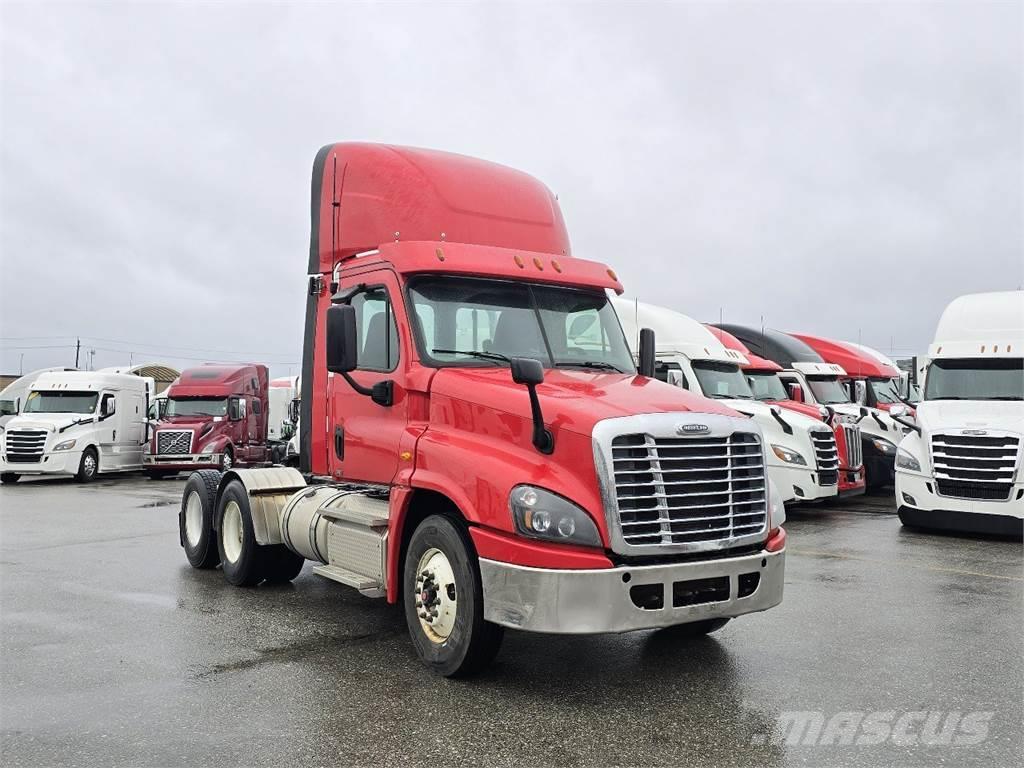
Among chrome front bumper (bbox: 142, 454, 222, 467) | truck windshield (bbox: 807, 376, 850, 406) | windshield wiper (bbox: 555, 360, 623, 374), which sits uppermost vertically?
truck windshield (bbox: 807, 376, 850, 406)

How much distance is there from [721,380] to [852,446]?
2.87 m

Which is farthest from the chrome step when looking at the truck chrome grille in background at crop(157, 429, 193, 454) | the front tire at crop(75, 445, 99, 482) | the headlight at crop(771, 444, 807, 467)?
the front tire at crop(75, 445, 99, 482)

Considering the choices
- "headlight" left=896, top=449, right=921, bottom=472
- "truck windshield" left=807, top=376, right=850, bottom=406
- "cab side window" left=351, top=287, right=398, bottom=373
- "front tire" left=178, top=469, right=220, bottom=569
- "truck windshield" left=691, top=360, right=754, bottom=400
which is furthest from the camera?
"truck windshield" left=807, top=376, right=850, bottom=406

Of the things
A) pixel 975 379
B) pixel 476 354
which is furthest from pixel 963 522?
pixel 476 354

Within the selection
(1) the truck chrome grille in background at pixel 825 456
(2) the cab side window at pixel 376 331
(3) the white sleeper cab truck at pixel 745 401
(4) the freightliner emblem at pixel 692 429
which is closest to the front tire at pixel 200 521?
(2) the cab side window at pixel 376 331

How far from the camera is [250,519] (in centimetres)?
890

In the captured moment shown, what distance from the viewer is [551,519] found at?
5.49 m

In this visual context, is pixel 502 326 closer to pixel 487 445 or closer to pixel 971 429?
pixel 487 445

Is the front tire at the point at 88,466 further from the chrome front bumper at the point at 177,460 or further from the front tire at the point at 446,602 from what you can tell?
the front tire at the point at 446,602

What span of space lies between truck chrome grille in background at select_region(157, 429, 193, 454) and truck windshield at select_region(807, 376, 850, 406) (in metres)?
16.0

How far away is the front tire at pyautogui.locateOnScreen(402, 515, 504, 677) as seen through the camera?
5816mm

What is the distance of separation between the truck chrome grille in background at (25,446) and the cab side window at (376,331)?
2005 cm

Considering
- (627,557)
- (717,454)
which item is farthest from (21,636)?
(717,454)

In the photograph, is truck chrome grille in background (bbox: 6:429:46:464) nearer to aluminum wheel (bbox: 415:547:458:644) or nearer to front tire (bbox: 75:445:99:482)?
front tire (bbox: 75:445:99:482)
